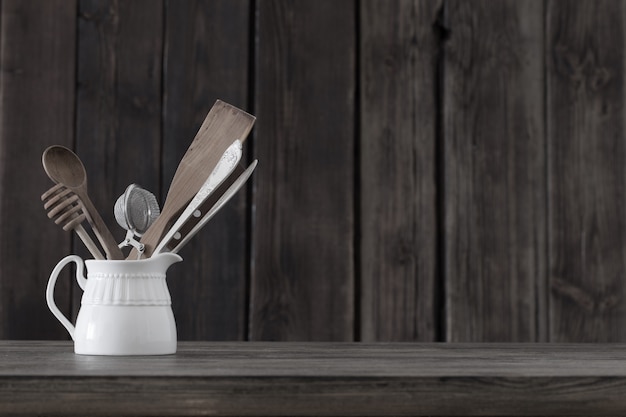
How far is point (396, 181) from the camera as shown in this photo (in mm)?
1430

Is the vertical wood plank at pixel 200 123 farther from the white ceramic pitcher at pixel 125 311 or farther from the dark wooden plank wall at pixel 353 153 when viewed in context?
the white ceramic pitcher at pixel 125 311

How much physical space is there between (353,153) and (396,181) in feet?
0.29

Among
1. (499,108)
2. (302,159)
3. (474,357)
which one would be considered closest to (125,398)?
(474,357)

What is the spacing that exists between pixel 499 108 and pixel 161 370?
91 cm

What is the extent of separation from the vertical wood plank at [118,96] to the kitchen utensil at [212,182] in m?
0.49

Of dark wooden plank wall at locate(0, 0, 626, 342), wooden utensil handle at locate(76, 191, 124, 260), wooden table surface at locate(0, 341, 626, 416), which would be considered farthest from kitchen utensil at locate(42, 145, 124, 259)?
dark wooden plank wall at locate(0, 0, 626, 342)

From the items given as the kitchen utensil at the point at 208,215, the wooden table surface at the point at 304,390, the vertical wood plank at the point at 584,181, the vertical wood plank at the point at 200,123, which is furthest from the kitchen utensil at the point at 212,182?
the vertical wood plank at the point at 584,181

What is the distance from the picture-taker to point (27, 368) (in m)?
0.75

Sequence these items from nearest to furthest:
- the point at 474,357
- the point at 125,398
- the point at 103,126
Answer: the point at 125,398
the point at 474,357
the point at 103,126

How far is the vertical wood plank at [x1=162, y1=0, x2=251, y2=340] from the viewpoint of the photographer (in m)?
1.39

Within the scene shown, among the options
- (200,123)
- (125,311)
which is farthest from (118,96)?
(125,311)

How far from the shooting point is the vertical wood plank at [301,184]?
1.40m

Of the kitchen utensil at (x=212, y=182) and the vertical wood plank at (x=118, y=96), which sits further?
the vertical wood plank at (x=118, y=96)

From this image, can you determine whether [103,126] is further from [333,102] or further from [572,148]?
[572,148]
